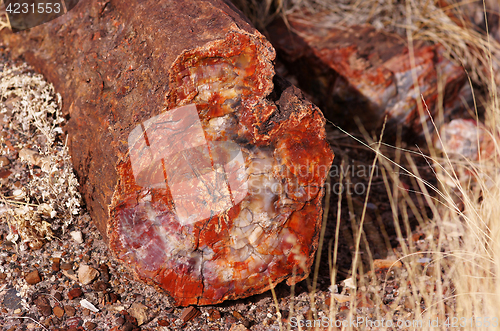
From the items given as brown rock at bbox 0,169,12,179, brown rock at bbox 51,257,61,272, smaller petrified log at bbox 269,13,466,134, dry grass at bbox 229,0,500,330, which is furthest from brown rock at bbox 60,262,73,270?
smaller petrified log at bbox 269,13,466,134

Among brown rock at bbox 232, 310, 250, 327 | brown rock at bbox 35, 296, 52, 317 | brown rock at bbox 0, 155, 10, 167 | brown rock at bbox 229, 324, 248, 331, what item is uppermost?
brown rock at bbox 0, 155, 10, 167

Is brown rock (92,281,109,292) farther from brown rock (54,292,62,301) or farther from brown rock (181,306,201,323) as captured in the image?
brown rock (181,306,201,323)

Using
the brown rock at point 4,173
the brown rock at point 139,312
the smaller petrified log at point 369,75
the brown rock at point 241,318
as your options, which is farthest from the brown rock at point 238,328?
the smaller petrified log at point 369,75

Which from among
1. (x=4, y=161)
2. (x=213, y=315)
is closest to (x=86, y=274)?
(x=213, y=315)

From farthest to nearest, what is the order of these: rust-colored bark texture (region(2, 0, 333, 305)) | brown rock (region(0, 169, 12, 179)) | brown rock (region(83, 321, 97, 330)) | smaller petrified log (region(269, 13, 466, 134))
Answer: smaller petrified log (region(269, 13, 466, 134)) → brown rock (region(0, 169, 12, 179)) → brown rock (region(83, 321, 97, 330)) → rust-colored bark texture (region(2, 0, 333, 305))

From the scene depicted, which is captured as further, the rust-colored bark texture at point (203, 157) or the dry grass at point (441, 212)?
the dry grass at point (441, 212)

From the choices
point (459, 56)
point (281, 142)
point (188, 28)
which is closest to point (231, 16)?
point (188, 28)

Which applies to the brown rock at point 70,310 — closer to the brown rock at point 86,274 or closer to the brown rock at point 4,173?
the brown rock at point 86,274
